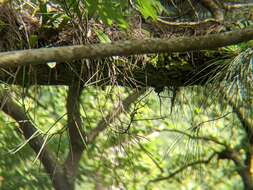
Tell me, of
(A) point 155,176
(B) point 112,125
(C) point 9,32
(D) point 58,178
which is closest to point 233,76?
(B) point 112,125

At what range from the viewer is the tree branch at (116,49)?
171 centimetres

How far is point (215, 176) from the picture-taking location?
23.0 feet

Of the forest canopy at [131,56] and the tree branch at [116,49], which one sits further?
the forest canopy at [131,56]

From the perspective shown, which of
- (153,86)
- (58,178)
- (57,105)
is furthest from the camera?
(57,105)

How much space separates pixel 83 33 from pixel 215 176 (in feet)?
16.6

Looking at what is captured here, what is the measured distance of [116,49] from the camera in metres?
1.79

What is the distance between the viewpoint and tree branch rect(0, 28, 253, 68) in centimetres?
171

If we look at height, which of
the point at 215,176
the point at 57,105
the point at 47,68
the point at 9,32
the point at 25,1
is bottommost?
the point at 215,176

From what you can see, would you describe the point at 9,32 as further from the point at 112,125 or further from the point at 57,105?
the point at 57,105

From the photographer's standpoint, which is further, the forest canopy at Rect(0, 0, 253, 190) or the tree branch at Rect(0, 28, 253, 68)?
the forest canopy at Rect(0, 0, 253, 190)

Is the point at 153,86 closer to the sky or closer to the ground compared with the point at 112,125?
closer to the sky

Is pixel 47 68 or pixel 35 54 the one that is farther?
pixel 47 68

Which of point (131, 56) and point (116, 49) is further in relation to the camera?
point (131, 56)

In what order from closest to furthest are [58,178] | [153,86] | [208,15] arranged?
[153,86], [208,15], [58,178]
